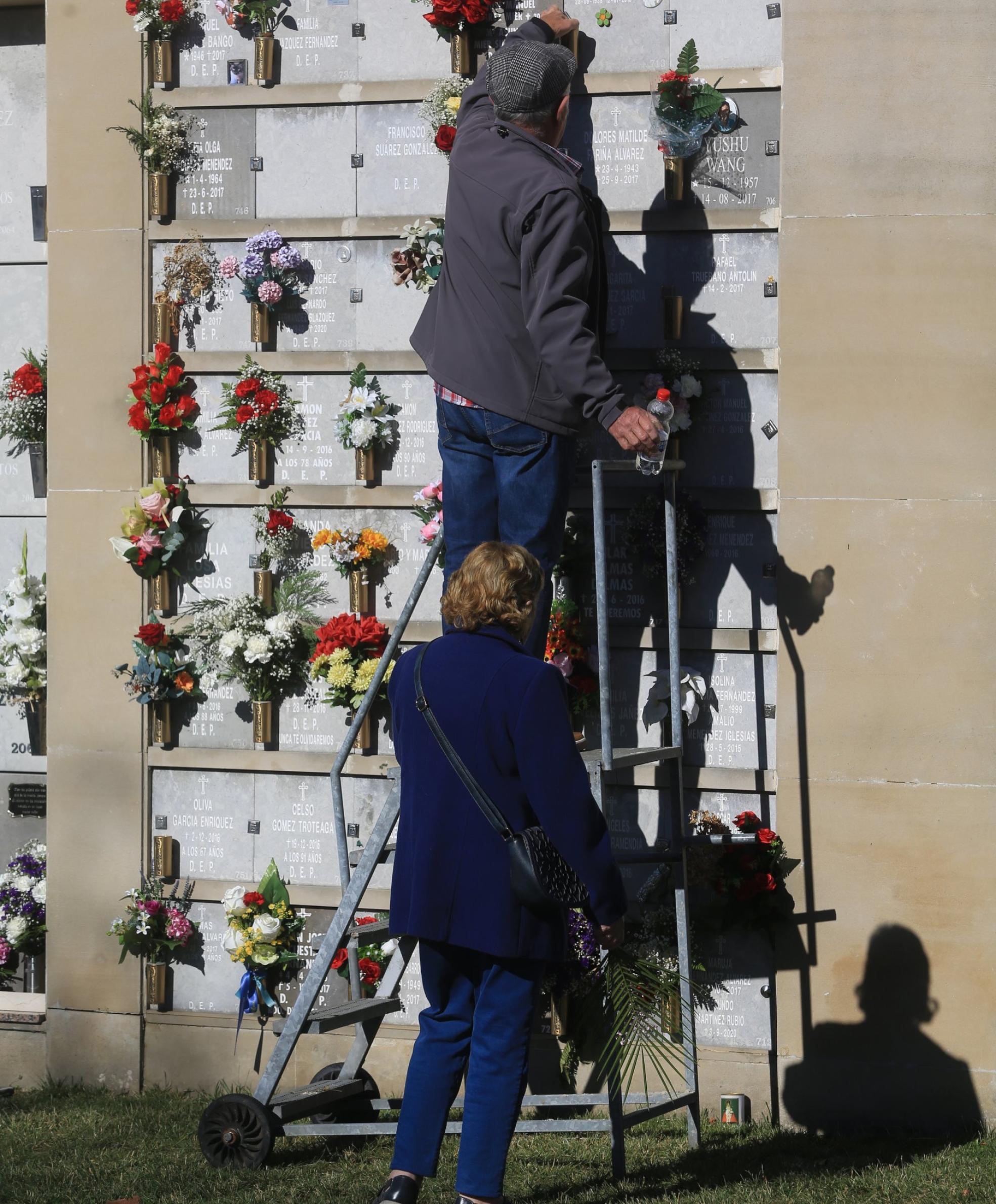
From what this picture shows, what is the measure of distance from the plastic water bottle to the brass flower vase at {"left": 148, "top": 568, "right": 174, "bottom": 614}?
6.51 feet

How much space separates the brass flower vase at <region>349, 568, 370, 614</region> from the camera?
16.8 feet

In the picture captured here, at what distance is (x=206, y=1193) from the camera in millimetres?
3990

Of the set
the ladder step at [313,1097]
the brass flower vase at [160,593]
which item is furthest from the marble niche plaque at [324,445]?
the ladder step at [313,1097]

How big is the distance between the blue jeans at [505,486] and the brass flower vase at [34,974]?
8.65 ft

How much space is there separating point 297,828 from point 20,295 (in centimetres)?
267

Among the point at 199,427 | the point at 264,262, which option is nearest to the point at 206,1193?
the point at 199,427

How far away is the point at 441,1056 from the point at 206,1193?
109 cm

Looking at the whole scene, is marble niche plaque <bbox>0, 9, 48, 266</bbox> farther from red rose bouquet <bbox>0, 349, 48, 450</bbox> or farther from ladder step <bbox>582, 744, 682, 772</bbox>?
ladder step <bbox>582, 744, 682, 772</bbox>

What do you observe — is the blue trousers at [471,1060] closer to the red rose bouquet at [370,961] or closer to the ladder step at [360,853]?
the ladder step at [360,853]

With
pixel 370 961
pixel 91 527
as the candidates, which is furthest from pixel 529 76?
pixel 370 961

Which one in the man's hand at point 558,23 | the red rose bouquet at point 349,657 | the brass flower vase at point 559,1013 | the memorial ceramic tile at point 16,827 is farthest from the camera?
the memorial ceramic tile at point 16,827

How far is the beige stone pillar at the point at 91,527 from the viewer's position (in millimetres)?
5309

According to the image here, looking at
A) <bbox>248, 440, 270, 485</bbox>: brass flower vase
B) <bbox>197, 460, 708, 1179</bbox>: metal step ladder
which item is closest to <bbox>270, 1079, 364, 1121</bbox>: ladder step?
<bbox>197, 460, 708, 1179</bbox>: metal step ladder

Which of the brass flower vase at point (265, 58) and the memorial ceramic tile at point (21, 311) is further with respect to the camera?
the memorial ceramic tile at point (21, 311)
